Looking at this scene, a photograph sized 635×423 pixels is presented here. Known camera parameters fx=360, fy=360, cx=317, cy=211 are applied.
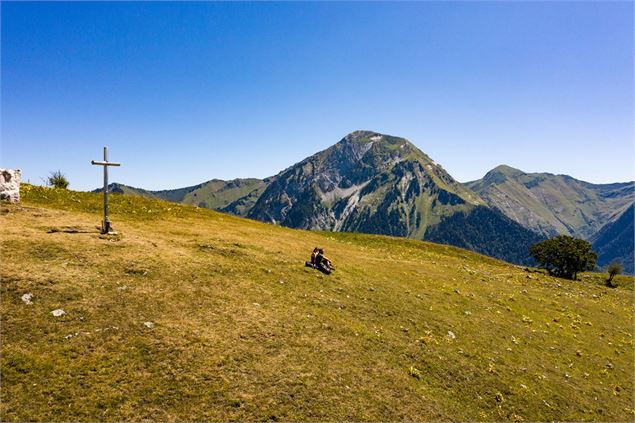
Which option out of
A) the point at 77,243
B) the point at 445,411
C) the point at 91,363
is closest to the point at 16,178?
the point at 77,243

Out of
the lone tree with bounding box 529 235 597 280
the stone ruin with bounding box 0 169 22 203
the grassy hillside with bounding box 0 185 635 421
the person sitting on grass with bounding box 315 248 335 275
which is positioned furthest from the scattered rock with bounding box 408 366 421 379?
the lone tree with bounding box 529 235 597 280

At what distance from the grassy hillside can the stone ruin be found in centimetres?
243

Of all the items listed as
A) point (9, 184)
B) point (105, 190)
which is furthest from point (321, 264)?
point (9, 184)

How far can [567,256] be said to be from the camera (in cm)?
7275

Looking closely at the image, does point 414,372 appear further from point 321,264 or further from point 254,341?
point 321,264

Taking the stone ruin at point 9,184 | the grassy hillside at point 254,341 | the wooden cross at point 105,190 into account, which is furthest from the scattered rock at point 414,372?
the stone ruin at point 9,184

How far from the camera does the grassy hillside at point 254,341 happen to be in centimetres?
1487

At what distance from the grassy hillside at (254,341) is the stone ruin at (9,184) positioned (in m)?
2.43

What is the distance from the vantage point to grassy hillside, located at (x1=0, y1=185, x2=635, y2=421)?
14867 millimetres

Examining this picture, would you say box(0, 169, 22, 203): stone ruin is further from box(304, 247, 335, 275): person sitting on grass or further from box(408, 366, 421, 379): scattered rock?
box(408, 366, 421, 379): scattered rock

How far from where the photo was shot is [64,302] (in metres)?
18.8

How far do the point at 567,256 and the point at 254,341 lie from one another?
7601 cm

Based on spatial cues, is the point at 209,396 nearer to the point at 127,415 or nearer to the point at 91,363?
the point at 127,415

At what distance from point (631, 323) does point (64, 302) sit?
53230 millimetres
